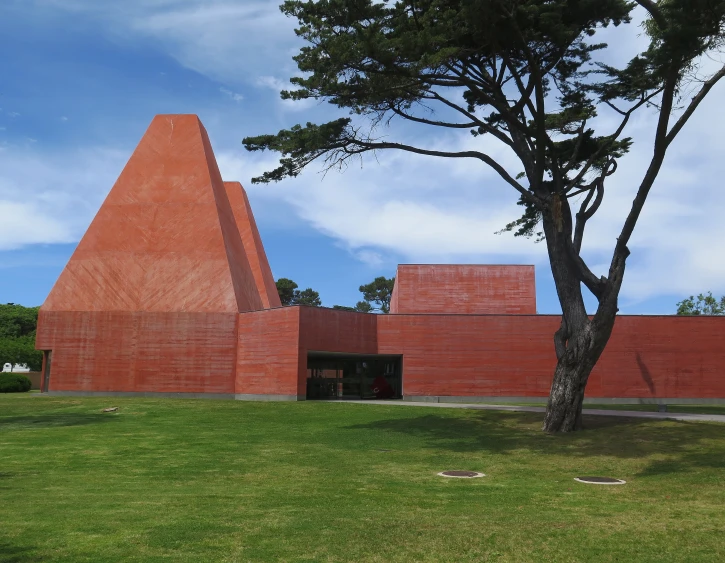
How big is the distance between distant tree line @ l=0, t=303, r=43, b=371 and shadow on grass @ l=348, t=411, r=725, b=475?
42699mm

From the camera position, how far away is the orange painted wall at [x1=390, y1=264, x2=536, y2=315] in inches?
1515

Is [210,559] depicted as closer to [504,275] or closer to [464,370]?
[464,370]

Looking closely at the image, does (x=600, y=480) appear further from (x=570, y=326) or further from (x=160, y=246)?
(x=160, y=246)

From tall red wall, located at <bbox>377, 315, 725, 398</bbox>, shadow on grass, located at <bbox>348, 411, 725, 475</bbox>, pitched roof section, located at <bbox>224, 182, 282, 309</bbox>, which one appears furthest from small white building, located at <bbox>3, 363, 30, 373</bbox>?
shadow on grass, located at <bbox>348, 411, 725, 475</bbox>

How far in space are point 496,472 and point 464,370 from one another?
67.1ft

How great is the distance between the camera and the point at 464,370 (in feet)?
102

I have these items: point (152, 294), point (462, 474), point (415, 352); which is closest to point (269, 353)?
point (152, 294)

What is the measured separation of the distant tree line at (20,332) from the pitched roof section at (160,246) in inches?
899

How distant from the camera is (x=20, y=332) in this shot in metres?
66.4

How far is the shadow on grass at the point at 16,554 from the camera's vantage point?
5.18 metres

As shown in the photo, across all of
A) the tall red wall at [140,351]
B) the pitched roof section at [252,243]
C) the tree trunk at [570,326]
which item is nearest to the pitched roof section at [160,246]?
the tall red wall at [140,351]

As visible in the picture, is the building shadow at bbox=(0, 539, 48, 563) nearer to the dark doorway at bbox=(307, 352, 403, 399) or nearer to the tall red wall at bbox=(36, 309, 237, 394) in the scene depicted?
the tall red wall at bbox=(36, 309, 237, 394)

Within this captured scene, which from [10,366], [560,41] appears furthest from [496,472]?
[10,366]

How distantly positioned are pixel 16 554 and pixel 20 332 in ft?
230
